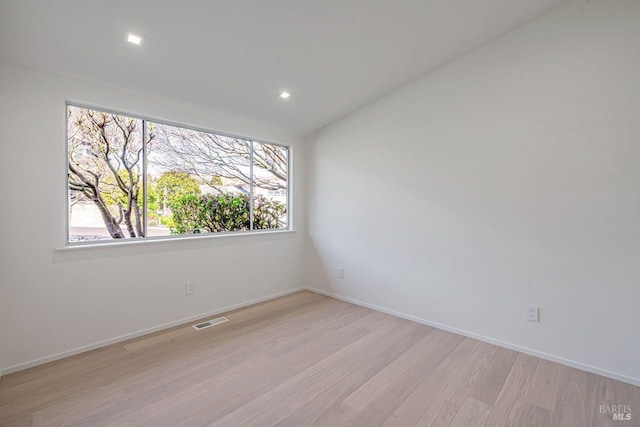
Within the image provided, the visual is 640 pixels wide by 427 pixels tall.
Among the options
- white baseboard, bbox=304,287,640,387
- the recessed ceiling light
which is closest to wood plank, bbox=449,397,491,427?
white baseboard, bbox=304,287,640,387

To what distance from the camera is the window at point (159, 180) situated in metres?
2.60

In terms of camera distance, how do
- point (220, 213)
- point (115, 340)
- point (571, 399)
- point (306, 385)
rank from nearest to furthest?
point (571, 399) < point (306, 385) < point (115, 340) < point (220, 213)

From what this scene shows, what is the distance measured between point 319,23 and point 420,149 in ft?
5.20

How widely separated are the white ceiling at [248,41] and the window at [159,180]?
0.40 meters

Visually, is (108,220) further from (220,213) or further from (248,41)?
(248,41)

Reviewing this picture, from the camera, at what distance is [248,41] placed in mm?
2371

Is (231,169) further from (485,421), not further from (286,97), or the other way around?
(485,421)

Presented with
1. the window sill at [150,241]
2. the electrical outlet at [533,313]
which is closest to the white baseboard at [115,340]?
the window sill at [150,241]

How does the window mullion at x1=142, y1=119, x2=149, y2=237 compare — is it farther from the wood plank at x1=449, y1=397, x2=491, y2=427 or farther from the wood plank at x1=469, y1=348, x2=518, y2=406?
the wood plank at x1=469, y1=348, x2=518, y2=406

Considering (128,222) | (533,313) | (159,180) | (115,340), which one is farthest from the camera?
(159,180)

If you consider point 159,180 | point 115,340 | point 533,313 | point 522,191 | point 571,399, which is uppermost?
point 159,180

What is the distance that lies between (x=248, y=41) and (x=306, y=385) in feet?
8.34

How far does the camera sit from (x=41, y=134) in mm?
2311

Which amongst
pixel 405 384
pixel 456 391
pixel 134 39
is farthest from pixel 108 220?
pixel 456 391
